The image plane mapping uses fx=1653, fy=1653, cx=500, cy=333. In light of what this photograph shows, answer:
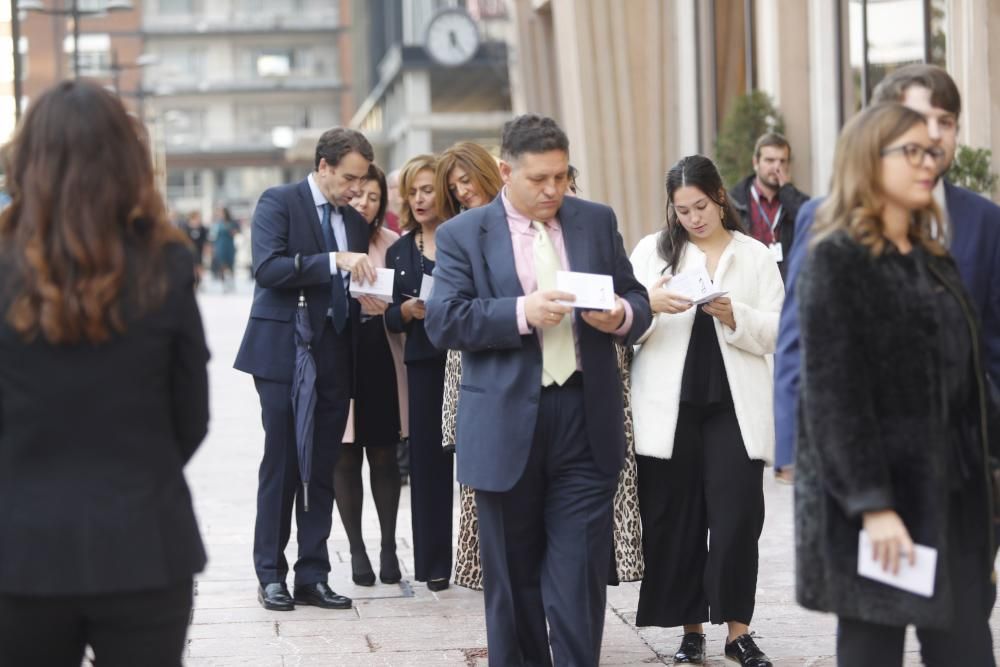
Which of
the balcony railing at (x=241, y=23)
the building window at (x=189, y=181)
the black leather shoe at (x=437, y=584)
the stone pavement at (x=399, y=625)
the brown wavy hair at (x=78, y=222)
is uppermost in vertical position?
the balcony railing at (x=241, y=23)

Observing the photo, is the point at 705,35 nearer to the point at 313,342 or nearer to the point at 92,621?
the point at 313,342

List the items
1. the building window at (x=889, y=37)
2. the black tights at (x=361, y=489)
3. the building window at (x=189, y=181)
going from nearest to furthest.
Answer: the black tights at (x=361, y=489) → the building window at (x=889, y=37) → the building window at (x=189, y=181)

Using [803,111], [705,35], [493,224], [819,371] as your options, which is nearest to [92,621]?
[819,371]

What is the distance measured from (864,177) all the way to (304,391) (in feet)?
12.5

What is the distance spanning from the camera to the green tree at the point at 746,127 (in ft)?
47.4

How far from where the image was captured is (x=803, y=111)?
47.3 feet

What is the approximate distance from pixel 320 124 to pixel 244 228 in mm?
29974

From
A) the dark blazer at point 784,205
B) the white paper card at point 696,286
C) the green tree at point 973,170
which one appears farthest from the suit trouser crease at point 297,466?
the green tree at point 973,170

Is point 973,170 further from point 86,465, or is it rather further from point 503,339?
point 86,465

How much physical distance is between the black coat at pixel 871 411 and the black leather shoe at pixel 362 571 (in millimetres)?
4345

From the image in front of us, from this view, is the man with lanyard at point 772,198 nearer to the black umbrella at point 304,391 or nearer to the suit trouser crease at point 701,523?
the black umbrella at point 304,391

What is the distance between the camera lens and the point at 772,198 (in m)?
10.4

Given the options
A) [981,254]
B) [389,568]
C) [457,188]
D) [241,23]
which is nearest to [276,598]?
[389,568]

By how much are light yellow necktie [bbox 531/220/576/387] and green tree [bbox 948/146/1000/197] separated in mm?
5880
